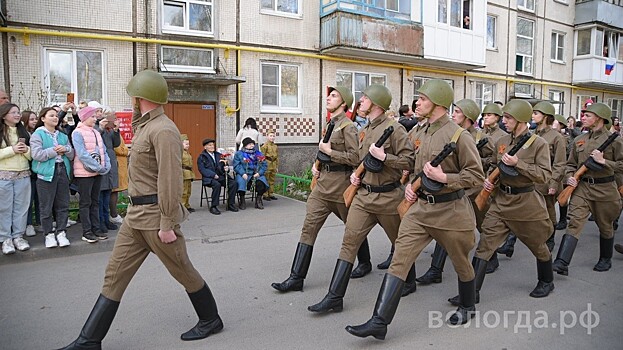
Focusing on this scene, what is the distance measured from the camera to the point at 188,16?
12781 millimetres

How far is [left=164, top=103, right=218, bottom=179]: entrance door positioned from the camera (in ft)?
41.8

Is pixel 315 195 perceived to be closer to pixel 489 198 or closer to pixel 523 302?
pixel 489 198

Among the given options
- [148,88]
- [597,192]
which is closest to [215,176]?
[148,88]

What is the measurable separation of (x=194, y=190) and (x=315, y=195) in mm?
7474

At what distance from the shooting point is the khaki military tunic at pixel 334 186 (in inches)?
197

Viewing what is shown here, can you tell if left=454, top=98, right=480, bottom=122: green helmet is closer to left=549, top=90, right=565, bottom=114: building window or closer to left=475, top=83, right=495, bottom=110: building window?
left=475, top=83, right=495, bottom=110: building window

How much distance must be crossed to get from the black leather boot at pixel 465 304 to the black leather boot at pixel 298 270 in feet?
5.01

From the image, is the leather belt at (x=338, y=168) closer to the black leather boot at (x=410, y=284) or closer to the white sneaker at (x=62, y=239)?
the black leather boot at (x=410, y=284)

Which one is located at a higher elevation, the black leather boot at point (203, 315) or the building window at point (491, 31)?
the building window at point (491, 31)

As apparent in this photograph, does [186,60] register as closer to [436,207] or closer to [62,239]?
[62,239]

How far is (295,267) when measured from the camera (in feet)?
16.9

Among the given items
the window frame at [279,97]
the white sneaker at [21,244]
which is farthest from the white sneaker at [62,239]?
the window frame at [279,97]

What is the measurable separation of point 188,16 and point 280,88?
3217 mm

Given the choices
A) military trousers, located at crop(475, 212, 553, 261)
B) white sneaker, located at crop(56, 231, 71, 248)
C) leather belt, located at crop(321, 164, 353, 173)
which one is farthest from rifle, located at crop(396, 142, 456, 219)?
white sneaker, located at crop(56, 231, 71, 248)
